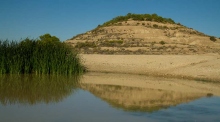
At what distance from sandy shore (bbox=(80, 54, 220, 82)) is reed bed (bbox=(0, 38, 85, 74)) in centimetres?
464

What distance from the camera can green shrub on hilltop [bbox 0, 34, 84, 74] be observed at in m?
18.7

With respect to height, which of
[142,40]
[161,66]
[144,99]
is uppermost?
[142,40]

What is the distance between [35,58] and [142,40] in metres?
24.4

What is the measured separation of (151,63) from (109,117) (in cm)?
1668

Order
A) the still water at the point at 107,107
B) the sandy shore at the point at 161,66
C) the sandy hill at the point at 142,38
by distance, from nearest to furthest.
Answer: the still water at the point at 107,107 → the sandy shore at the point at 161,66 → the sandy hill at the point at 142,38

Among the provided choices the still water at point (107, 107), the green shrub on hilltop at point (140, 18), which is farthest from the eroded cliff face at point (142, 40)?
the still water at point (107, 107)

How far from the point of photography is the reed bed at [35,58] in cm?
1869

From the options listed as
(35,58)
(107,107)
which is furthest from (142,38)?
(107,107)

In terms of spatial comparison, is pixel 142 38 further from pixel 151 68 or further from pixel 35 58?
pixel 35 58

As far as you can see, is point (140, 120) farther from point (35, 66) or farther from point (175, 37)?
point (175, 37)

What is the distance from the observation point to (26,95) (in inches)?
431

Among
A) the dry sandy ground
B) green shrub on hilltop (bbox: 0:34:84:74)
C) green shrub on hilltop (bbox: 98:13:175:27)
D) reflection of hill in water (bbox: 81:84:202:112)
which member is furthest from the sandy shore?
green shrub on hilltop (bbox: 98:13:175:27)

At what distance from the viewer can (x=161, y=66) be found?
2269 centimetres

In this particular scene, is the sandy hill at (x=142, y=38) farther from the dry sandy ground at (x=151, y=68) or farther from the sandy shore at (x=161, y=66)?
the dry sandy ground at (x=151, y=68)
